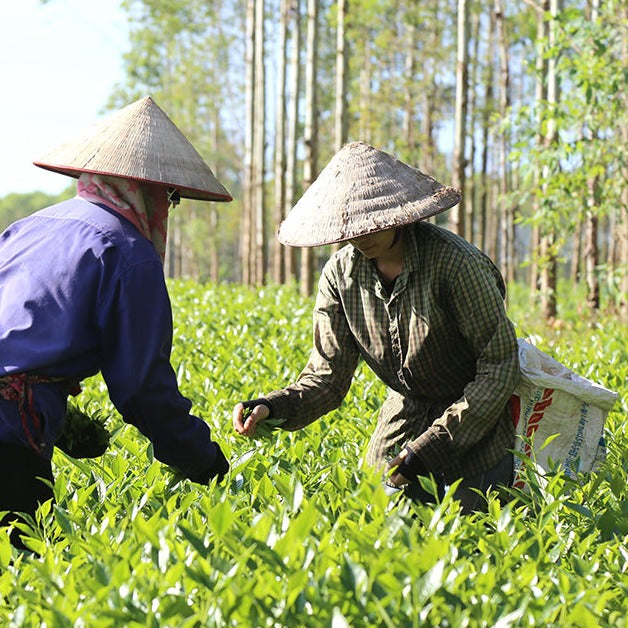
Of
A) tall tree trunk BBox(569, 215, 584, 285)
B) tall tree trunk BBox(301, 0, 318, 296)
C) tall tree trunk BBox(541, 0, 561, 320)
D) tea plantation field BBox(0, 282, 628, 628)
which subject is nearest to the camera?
tea plantation field BBox(0, 282, 628, 628)

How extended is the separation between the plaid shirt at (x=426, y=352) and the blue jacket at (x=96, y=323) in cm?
74

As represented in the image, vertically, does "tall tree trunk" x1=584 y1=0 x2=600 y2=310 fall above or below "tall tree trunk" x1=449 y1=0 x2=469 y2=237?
below

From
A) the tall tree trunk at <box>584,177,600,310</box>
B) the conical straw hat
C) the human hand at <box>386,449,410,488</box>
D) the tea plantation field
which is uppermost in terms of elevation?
the conical straw hat

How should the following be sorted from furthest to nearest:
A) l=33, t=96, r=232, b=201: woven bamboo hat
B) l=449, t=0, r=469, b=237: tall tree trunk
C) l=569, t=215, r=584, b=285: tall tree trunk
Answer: l=569, t=215, r=584, b=285: tall tree trunk
l=449, t=0, r=469, b=237: tall tree trunk
l=33, t=96, r=232, b=201: woven bamboo hat

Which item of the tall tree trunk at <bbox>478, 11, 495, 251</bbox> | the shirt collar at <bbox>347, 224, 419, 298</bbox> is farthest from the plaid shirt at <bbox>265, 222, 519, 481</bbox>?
the tall tree trunk at <bbox>478, 11, 495, 251</bbox>

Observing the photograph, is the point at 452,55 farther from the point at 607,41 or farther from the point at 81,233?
the point at 81,233

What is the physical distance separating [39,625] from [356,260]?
174cm

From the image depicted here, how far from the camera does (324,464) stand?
10.1 ft

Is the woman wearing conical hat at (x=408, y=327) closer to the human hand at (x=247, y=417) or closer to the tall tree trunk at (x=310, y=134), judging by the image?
the human hand at (x=247, y=417)

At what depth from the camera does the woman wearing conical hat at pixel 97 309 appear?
2.45 m

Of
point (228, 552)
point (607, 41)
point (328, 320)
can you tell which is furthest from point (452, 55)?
point (228, 552)

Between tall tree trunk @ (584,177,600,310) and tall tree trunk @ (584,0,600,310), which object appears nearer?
tall tree trunk @ (584,0,600,310)

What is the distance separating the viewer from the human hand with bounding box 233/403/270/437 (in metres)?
3.08

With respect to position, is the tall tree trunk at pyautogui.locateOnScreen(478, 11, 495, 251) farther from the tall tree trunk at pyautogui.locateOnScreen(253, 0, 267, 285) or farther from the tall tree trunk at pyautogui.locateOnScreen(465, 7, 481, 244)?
the tall tree trunk at pyautogui.locateOnScreen(253, 0, 267, 285)
